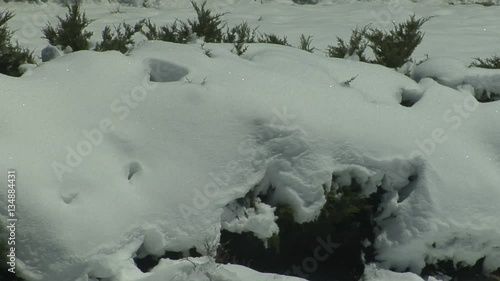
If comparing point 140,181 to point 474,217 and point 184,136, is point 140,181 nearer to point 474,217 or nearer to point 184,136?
point 184,136

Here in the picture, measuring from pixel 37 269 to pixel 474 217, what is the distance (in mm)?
2694

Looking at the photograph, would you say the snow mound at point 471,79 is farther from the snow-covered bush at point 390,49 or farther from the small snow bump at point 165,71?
the small snow bump at point 165,71

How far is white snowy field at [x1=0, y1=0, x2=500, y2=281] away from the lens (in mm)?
3535

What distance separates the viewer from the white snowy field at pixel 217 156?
11.6ft

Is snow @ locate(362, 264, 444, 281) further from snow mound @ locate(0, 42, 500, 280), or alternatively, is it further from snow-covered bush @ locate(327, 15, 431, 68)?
snow-covered bush @ locate(327, 15, 431, 68)

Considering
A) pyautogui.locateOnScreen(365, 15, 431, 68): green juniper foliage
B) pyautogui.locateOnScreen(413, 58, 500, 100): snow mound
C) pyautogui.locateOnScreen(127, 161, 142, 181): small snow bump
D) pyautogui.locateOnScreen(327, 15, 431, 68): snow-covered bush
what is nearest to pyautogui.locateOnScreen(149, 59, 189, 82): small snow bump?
pyautogui.locateOnScreen(127, 161, 142, 181): small snow bump

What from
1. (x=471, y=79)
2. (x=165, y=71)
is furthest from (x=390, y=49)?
(x=165, y=71)

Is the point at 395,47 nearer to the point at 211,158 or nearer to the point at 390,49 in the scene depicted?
the point at 390,49

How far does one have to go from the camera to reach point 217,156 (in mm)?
3910

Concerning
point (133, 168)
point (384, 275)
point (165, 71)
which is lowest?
point (384, 275)

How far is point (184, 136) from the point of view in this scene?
394cm

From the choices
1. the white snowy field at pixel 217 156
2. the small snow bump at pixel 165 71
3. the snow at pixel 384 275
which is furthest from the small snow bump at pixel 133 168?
the snow at pixel 384 275

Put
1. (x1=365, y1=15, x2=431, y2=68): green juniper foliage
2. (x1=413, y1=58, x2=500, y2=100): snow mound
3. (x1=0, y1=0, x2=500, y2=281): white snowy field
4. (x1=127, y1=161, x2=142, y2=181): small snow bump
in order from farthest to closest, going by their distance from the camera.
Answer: (x1=365, y1=15, x2=431, y2=68): green juniper foliage, (x1=413, y1=58, x2=500, y2=100): snow mound, (x1=127, y1=161, x2=142, y2=181): small snow bump, (x1=0, y1=0, x2=500, y2=281): white snowy field

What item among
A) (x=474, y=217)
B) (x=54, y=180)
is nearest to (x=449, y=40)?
(x=474, y=217)
